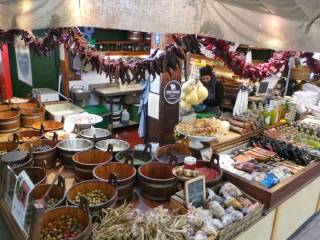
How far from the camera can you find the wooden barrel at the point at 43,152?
7.43ft

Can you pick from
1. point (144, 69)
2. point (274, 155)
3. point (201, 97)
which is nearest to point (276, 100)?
point (274, 155)

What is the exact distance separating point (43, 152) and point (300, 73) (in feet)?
16.9

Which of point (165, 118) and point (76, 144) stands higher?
point (76, 144)

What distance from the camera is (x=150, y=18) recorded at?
1.58 metres

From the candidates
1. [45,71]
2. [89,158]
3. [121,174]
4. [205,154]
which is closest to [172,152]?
[205,154]

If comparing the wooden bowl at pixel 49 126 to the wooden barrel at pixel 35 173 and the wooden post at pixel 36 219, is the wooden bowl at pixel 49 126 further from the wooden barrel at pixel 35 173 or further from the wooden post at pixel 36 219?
the wooden post at pixel 36 219

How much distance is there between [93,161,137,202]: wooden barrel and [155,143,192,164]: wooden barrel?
379 mm

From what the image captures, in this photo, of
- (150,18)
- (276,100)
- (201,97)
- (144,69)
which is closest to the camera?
(150,18)

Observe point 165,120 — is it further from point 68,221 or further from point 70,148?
point 68,221

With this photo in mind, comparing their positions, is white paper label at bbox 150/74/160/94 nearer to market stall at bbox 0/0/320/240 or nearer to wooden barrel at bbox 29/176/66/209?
market stall at bbox 0/0/320/240

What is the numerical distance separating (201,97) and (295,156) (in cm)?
118

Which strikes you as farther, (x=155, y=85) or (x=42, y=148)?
(x=155, y=85)

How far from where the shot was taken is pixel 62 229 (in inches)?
58.4

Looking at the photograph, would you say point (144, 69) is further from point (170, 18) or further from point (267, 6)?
point (267, 6)
